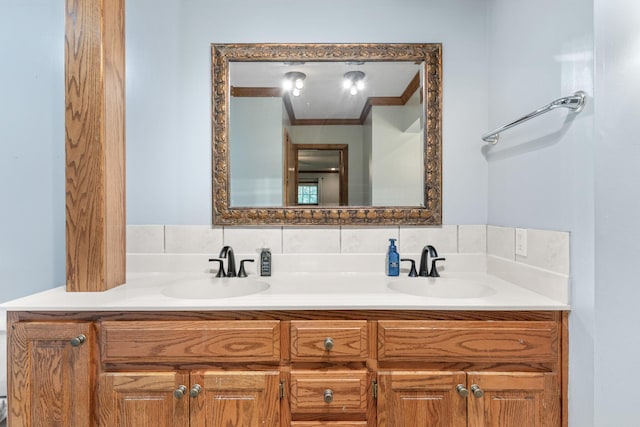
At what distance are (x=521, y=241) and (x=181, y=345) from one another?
4.42 ft

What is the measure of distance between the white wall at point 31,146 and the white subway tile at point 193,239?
0.53 m

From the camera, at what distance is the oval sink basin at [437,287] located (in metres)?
1.36

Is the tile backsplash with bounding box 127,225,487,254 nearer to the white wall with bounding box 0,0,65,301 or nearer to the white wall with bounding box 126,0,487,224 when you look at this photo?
the white wall with bounding box 126,0,487,224

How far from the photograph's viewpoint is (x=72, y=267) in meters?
1.21

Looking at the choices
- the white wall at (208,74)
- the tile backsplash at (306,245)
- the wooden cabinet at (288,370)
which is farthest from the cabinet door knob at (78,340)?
the white wall at (208,74)

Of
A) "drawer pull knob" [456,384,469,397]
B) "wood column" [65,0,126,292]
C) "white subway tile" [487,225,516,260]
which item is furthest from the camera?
"white subway tile" [487,225,516,260]

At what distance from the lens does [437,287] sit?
1393mm

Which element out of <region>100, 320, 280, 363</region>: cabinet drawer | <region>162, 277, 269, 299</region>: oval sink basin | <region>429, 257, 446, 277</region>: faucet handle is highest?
<region>429, 257, 446, 277</region>: faucet handle

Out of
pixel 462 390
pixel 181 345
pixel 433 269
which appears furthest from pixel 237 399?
pixel 433 269

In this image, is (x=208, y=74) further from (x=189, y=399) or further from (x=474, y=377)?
(x=474, y=377)

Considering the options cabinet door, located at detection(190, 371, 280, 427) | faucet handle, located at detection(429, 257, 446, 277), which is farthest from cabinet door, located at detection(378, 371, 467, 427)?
faucet handle, located at detection(429, 257, 446, 277)

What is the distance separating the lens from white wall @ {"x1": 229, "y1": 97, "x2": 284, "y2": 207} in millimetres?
1514

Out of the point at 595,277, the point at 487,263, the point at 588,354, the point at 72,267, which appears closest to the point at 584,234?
the point at 595,277

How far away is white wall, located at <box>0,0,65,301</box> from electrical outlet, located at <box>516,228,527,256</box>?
211 cm
